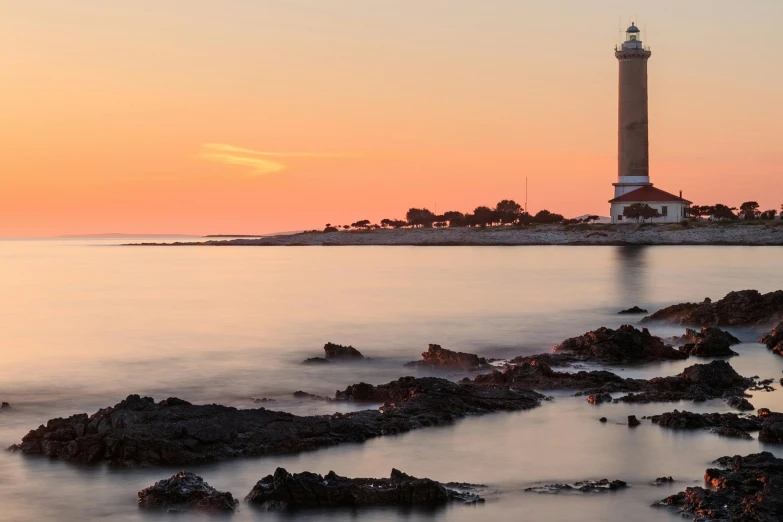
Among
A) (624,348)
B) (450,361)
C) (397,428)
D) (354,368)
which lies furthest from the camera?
(354,368)

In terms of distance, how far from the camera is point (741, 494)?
8.30 m

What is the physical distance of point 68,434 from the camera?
10555 mm

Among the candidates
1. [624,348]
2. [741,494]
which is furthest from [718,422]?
[624,348]

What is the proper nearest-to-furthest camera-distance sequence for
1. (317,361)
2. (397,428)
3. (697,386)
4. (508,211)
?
1. (397,428)
2. (697,386)
3. (317,361)
4. (508,211)

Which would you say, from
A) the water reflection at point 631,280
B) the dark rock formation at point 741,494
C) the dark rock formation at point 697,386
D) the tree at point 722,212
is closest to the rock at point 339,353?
the dark rock formation at point 697,386

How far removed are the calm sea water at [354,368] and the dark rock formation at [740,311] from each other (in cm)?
78

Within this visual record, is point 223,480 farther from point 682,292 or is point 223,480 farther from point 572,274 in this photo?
point 572,274

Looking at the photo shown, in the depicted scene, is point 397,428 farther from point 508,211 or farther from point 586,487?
point 508,211

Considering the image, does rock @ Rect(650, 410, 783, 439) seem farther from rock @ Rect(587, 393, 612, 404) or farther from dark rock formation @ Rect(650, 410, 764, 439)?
rock @ Rect(587, 393, 612, 404)

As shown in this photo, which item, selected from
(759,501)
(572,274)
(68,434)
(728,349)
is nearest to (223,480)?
(68,434)

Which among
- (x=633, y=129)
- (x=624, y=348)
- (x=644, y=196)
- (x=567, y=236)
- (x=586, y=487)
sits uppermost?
(x=633, y=129)

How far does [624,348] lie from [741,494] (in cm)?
904

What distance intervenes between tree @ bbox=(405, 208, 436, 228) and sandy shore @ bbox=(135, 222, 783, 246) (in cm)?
2049

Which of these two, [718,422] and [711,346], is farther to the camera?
[711,346]
